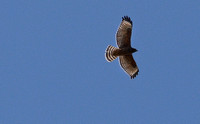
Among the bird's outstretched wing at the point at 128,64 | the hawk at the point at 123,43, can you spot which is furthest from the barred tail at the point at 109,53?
the bird's outstretched wing at the point at 128,64

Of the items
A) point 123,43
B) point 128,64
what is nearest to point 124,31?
point 123,43

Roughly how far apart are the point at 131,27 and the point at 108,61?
1.61 metres

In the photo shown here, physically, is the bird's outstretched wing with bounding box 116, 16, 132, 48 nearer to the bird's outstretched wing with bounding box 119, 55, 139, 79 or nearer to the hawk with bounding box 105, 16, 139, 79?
the hawk with bounding box 105, 16, 139, 79

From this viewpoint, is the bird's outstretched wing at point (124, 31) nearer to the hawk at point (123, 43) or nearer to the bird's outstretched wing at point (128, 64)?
the hawk at point (123, 43)

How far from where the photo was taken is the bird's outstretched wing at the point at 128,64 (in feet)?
104

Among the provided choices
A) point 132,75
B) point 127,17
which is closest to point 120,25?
point 127,17

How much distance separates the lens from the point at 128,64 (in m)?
31.8

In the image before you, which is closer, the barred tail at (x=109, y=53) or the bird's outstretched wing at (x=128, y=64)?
the barred tail at (x=109, y=53)

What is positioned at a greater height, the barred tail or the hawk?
the hawk

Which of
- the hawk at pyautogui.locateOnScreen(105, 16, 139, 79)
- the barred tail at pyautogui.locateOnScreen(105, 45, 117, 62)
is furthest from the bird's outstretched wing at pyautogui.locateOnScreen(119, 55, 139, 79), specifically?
the barred tail at pyautogui.locateOnScreen(105, 45, 117, 62)

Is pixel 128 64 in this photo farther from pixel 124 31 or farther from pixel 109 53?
pixel 124 31

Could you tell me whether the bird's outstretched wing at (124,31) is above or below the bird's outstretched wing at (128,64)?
above

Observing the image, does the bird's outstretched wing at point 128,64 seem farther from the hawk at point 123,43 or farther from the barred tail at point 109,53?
the barred tail at point 109,53

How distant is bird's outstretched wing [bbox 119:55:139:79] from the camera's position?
31.6 meters
